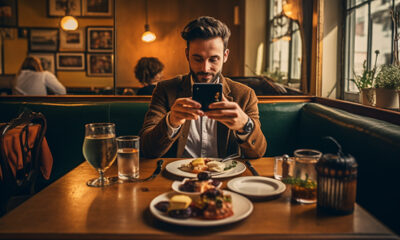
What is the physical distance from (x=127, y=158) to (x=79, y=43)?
6.99 metres

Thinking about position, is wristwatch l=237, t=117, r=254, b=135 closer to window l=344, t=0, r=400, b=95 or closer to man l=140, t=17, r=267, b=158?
man l=140, t=17, r=267, b=158

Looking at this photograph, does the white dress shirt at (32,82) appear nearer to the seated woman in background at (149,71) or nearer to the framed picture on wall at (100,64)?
the seated woman in background at (149,71)

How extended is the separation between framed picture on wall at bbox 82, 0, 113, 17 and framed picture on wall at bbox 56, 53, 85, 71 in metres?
0.90

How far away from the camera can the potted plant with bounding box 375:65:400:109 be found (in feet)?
6.02

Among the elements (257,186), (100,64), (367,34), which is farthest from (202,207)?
(100,64)

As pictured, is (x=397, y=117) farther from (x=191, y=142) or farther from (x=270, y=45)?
(x=270, y=45)

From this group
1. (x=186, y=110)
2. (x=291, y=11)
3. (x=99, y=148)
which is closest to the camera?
(x=99, y=148)

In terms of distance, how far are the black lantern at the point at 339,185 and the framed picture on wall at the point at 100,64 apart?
7.10 m

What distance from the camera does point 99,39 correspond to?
7539 mm

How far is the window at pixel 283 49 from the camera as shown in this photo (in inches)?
182

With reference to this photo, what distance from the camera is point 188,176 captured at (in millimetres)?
1199

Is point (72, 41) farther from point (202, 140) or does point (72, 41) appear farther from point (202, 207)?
point (202, 207)

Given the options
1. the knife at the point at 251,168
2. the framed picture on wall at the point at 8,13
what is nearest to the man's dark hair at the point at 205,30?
the knife at the point at 251,168

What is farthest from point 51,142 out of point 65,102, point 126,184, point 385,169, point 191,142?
point 385,169
